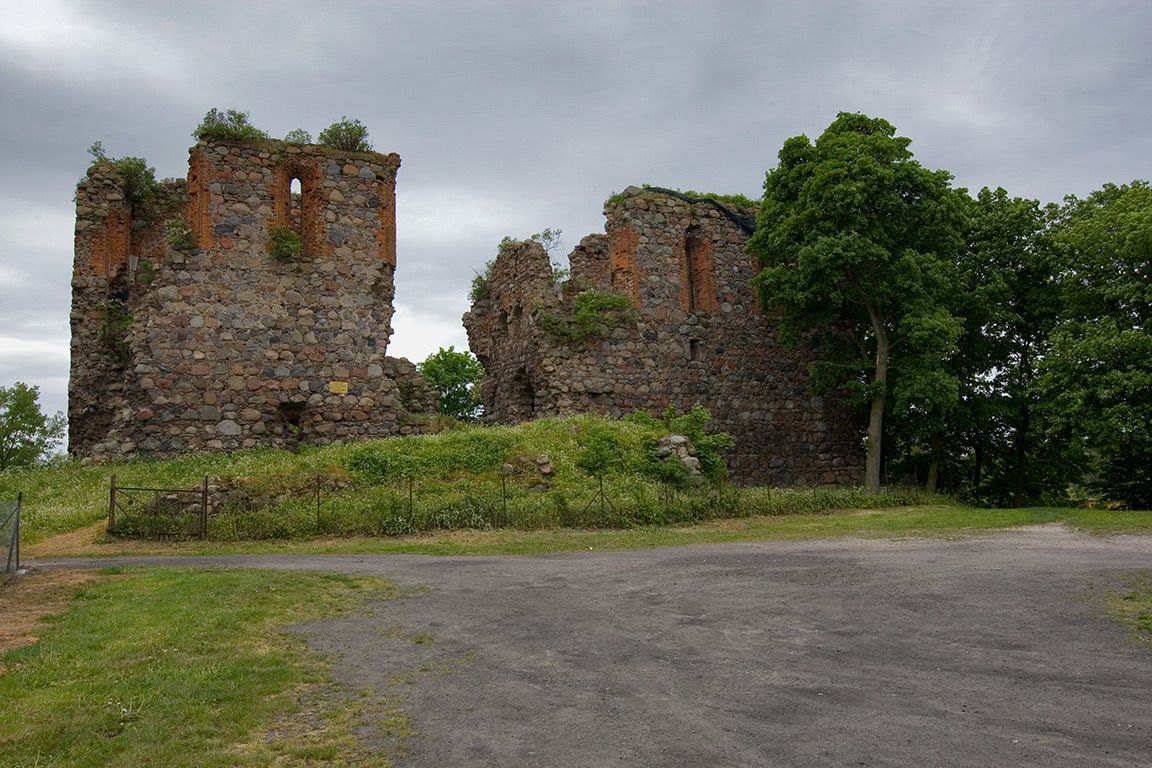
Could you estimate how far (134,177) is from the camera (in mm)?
23891

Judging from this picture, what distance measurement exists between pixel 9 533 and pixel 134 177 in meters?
15.7

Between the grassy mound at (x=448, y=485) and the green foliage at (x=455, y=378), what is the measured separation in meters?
30.6

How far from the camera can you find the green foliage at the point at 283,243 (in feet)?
69.7

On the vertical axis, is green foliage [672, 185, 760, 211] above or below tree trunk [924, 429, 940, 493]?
above

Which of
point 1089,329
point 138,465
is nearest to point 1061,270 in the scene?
point 1089,329

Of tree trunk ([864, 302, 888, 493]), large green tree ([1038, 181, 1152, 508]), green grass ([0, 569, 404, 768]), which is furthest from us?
tree trunk ([864, 302, 888, 493])

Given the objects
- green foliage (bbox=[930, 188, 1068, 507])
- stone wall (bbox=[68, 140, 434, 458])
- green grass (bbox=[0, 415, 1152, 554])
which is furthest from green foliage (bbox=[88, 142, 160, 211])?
green foliage (bbox=[930, 188, 1068, 507])

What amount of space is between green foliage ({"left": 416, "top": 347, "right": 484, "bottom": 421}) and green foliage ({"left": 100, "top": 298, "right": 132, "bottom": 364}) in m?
28.7

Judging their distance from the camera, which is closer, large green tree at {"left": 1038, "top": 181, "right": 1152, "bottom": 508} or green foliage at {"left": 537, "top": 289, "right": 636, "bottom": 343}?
large green tree at {"left": 1038, "top": 181, "right": 1152, "bottom": 508}

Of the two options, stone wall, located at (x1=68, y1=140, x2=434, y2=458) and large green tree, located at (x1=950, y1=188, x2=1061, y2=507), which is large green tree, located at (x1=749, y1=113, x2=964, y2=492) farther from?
stone wall, located at (x1=68, y1=140, x2=434, y2=458)

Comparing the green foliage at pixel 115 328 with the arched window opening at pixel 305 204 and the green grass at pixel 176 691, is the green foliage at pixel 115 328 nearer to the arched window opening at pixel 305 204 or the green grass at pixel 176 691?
the arched window opening at pixel 305 204

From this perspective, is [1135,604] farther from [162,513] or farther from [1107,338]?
[1107,338]

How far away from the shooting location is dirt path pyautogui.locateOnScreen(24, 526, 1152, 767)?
503 cm

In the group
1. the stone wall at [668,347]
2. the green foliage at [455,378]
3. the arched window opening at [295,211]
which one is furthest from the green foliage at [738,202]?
the green foliage at [455,378]
